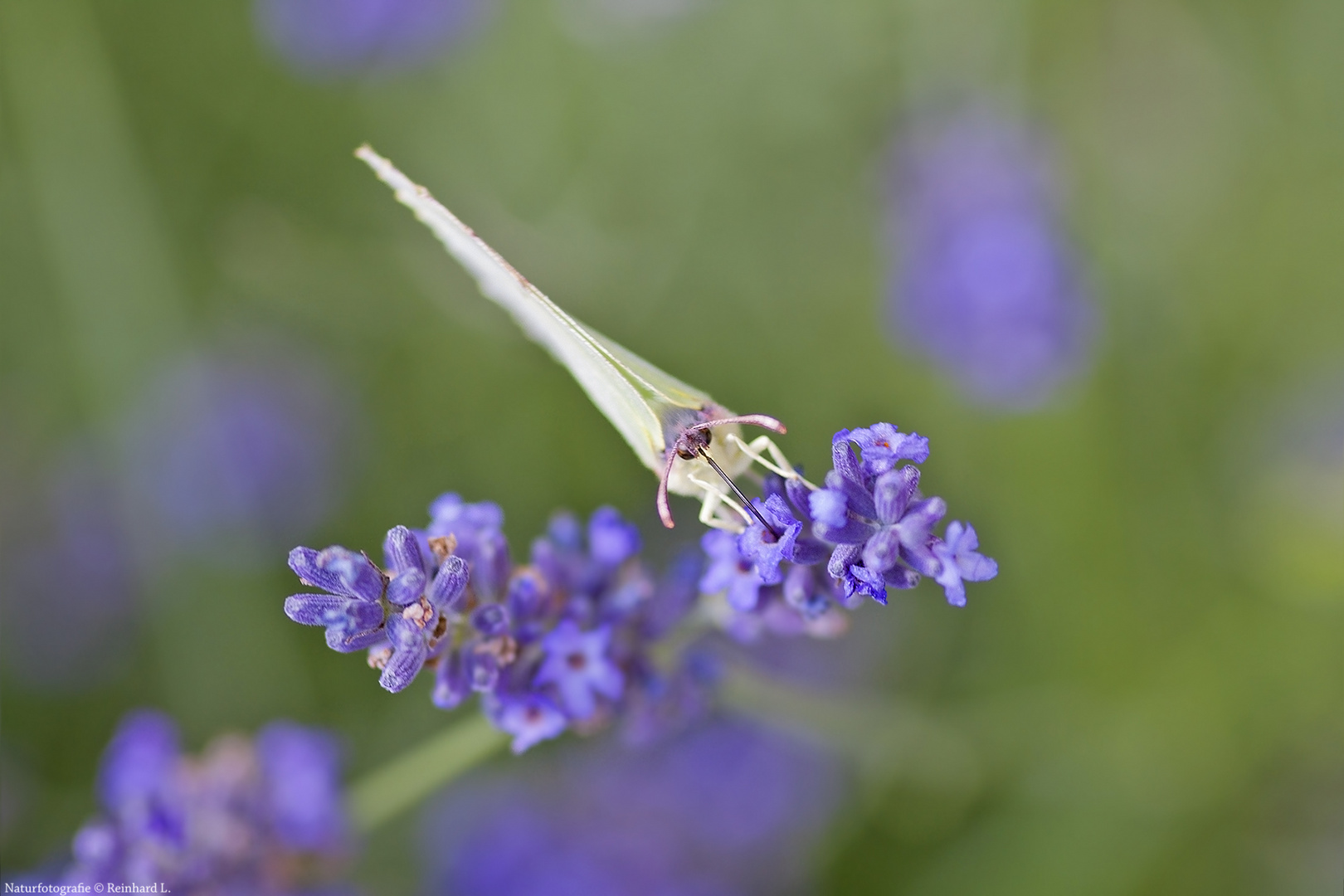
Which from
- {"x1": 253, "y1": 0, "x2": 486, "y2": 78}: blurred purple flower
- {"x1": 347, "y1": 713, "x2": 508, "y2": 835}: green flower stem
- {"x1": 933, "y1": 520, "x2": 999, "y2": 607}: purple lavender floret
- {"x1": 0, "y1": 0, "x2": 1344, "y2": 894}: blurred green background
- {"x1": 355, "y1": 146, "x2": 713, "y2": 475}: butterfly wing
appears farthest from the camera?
{"x1": 253, "y1": 0, "x2": 486, "y2": 78}: blurred purple flower

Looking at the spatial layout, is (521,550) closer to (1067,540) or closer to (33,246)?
(1067,540)

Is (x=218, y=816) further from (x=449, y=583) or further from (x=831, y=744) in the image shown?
(x=831, y=744)

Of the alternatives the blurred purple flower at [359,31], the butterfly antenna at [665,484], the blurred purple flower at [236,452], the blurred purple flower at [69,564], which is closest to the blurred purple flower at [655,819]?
the blurred purple flower at [236,452]

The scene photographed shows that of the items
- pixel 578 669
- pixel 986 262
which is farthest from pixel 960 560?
pixel 986 262

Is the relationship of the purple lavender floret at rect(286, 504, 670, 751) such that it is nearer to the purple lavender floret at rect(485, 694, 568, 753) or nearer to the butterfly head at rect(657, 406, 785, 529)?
the purple lavender floret at rect(485, 694, 568, 753)

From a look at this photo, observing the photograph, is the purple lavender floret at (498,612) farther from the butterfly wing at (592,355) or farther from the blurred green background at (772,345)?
the blurred green background at (772,345)

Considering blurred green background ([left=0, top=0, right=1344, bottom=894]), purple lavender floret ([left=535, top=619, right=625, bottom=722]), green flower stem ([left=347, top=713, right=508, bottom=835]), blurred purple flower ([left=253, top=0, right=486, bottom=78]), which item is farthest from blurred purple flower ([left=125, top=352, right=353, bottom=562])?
purple lavender floret ([left=535, top=619, right=625, bottom=722])
